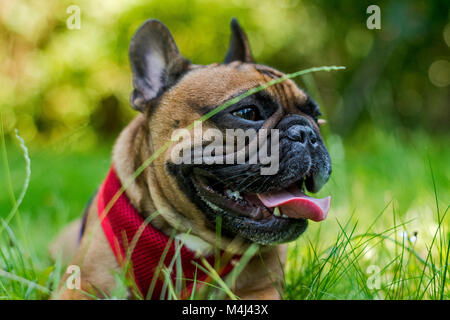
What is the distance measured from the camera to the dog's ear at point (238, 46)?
109 inches

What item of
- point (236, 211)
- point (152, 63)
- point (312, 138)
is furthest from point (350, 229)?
point (152, 63)

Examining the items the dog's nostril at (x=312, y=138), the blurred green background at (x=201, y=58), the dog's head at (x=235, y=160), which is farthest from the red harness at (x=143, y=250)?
the blurred green background at (x=201, y=58)

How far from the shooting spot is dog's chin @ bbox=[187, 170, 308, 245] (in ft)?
6.38

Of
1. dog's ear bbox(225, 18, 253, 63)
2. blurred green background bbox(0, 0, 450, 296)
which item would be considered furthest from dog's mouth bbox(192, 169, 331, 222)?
blurred green background bbox(0, 0, 450, 296)

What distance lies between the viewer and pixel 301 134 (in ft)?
6.62

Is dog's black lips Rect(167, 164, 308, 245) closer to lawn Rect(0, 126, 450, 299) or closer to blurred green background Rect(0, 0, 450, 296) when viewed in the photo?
lawn Rect(0, 126, 450, 299)

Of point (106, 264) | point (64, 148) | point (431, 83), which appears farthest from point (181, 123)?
point (431, 83)

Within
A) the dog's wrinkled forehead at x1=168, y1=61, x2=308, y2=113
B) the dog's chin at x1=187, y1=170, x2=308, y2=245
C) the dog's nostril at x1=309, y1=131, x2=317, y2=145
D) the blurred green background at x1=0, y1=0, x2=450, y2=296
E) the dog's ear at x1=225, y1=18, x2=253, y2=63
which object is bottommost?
the dog's chin at x1=187, y1=170, x2=308, y2=245

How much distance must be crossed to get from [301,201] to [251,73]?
65 centimetres

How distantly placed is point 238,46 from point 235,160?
42.1 inches

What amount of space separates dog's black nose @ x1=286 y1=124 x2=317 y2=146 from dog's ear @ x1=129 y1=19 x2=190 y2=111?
26.0 inches

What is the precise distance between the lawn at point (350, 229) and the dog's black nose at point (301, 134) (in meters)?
0.34

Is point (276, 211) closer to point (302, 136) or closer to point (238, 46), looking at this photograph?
point (302, 136)

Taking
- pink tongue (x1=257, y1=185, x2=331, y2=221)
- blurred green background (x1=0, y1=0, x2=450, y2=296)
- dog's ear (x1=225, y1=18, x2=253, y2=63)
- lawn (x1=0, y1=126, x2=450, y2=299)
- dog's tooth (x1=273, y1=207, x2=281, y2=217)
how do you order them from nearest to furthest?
lawn (x1=0, y1=126, x2=450, y2=299) → pink tongue (x1=257, y1=185, x2=331, y2=221) → dog's tooth (x1=273, y1=207, x2=281, y2=217) → dog's ear (x1=225, y1=18, x2=253, y2=63) → blurred green background (x1=0, y1=0, x2=450, y2=296)
